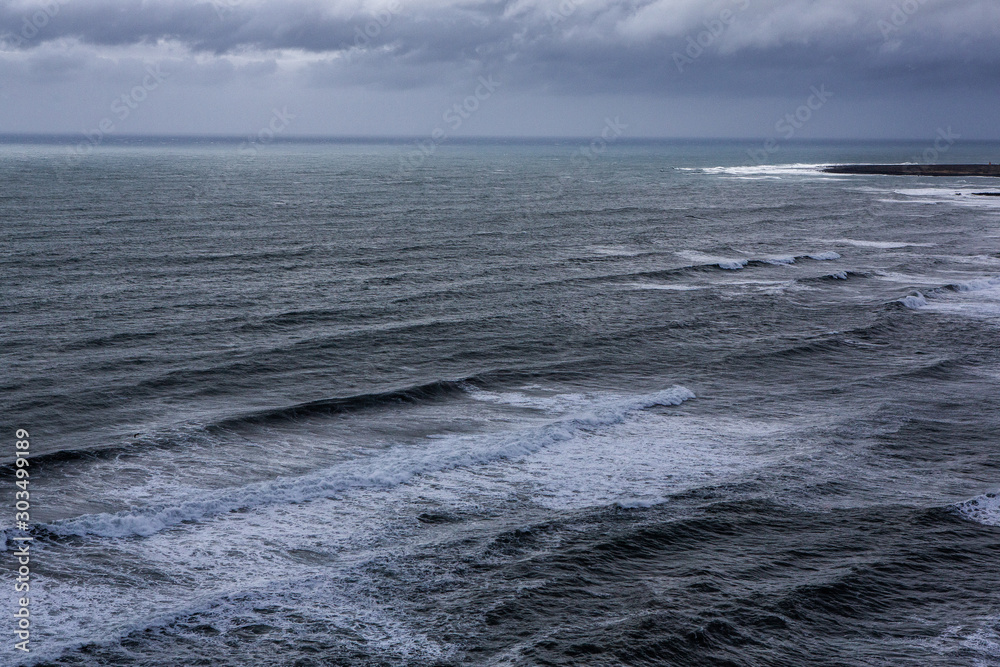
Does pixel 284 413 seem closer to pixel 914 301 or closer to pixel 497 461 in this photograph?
pixel 497 461

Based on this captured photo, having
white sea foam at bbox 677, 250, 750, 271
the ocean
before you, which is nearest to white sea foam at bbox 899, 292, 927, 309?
the ocean

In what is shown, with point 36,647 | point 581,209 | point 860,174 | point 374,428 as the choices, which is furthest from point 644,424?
point 860,174

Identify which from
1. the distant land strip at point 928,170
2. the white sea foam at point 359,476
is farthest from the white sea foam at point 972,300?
the distant land strip at point 928,170

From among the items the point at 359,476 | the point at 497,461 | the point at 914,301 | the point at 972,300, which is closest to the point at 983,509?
the point at 497,461

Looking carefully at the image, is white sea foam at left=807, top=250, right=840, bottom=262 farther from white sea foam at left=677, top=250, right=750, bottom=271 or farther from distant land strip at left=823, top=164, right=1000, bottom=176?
distant land strip at left=823, top=164, right=1000, bottom=176

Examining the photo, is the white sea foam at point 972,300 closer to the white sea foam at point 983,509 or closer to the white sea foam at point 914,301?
the white sea foam at point 914,301

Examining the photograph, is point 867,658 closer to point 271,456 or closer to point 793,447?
point 793,447
